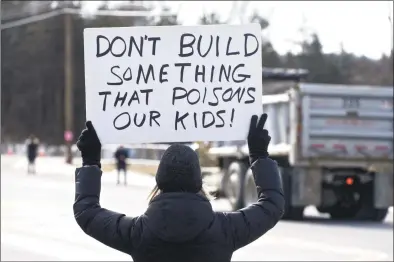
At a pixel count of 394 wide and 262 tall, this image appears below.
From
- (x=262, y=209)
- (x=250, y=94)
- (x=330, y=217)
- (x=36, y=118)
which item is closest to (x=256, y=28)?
(x=250, y=94)

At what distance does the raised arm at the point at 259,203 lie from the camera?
3.80 metres

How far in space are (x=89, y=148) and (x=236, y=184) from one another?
15687 mm

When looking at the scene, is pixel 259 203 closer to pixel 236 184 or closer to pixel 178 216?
pixel 178 216

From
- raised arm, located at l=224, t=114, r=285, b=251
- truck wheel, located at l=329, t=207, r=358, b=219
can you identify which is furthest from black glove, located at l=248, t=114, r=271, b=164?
truck wheel, located at l=329, t=207, r=358, b=219

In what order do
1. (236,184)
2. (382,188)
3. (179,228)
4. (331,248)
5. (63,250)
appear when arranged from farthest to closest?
(236,184)
(382,188)
(331,248)
(63,250)
(179,228)

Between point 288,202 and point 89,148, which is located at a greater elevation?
point 89,148

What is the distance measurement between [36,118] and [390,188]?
241ft

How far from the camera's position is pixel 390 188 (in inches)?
691

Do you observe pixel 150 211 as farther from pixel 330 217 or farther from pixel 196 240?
pixel 330 217

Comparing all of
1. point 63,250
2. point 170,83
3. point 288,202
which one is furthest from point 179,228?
point 288,202

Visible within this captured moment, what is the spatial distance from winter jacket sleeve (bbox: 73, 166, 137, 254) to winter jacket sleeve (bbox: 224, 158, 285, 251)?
400mm

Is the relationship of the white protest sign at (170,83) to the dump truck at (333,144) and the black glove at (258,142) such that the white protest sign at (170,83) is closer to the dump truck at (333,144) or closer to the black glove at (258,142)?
the black glove at (258,142)

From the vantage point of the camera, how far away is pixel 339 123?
17.3 metres

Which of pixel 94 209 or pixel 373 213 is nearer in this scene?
pixel 94 209
